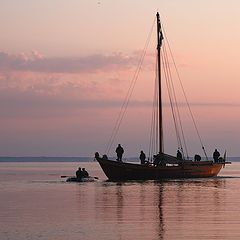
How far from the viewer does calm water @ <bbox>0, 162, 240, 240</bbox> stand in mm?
32312

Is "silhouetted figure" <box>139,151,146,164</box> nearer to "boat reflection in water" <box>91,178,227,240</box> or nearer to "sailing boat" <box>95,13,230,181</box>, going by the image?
"sailing boat" <box>95,13,230,181</box>

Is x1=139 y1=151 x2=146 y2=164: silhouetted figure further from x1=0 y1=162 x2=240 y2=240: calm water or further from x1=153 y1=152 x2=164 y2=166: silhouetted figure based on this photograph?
x1=0 y1=162 x2=240 y2=240: calm water

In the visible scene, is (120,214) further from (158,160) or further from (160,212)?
(158,160)

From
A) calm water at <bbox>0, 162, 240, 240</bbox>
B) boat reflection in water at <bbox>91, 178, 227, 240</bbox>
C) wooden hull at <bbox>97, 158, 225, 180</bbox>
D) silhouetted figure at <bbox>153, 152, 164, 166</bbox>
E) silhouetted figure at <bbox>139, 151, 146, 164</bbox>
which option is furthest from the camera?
silhouetted figure at <bbox>139, 151, 146, 164</bbox>

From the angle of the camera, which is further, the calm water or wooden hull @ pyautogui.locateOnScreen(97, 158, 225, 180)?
wooden hull @ pyautogui.locateOnScreen(97, 158, 225, 180)

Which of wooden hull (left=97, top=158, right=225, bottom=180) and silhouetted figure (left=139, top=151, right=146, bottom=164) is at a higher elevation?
silhouetted figure (left=139, top=151, right=146, bottom=164)

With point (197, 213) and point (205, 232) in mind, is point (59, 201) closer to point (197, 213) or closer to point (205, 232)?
point (197, 213)

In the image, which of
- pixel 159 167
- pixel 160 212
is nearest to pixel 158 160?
pixel 159 167

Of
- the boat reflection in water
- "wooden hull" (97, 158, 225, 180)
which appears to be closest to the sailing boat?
"wooden hull" (97, 158, 225, 180)

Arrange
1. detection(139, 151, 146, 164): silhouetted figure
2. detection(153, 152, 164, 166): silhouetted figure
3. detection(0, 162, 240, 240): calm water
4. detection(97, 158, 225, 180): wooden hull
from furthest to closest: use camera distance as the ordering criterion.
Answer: detection(139, 151, 146, 164): silhouetted figure → detection(153, 152, 164, 166): silhouetted figure → detection(97, 158, 225, 180): wooden hull → detection(0, 162, 240, 240): calm water

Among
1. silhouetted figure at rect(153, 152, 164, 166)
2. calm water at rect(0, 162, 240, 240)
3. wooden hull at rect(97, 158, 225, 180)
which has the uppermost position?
silhouetted figure at rect(153, 152, 164, 166)

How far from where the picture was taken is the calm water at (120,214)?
32.3 m

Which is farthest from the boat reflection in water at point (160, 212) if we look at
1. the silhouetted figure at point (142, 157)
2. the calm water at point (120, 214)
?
the silhouetted figure at point (142, 157)

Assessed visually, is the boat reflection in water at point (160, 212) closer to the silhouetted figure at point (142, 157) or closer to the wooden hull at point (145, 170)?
the wooden hull at point (145, 170)
